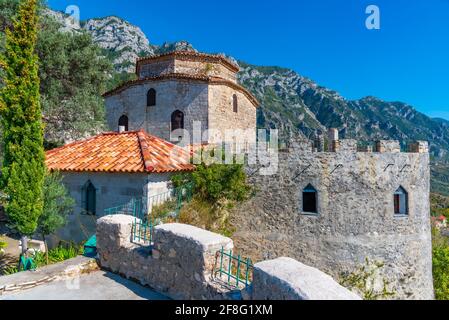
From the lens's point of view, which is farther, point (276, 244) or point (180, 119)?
point (180, 119)

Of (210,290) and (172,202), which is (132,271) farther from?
(172,202)

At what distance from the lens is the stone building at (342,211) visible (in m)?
13.9

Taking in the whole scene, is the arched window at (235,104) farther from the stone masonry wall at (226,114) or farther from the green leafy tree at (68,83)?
the green leafy tree at (68,83)

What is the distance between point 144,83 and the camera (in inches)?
865

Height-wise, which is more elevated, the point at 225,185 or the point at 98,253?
the point at 225,185

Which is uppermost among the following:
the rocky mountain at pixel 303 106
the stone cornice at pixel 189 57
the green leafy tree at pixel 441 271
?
the rocky mountain at pixel 303 106

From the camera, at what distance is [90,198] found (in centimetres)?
1266

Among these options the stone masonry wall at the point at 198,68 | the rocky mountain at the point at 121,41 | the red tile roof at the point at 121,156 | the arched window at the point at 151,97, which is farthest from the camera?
the rocky mountain at the point at 121,41

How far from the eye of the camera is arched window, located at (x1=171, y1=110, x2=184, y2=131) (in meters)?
21.1

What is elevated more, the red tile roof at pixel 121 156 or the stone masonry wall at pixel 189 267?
the red tile roof at pixel 121 156

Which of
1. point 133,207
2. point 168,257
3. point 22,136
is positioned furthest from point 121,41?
point 168,257

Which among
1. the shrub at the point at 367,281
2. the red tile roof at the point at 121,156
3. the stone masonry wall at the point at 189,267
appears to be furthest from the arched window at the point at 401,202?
the stone masonry wall at the point at 189,267
